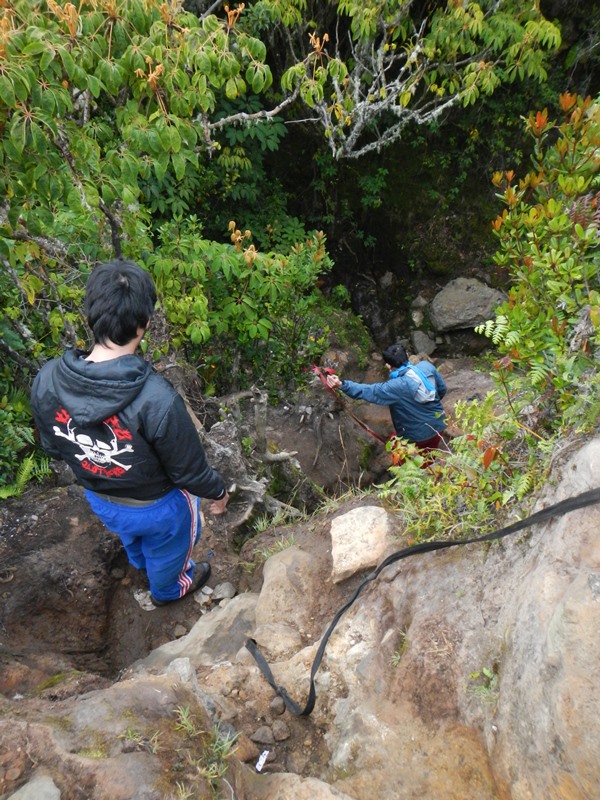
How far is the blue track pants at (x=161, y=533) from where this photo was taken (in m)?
2.83

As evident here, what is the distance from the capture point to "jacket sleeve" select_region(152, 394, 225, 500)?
2361mm

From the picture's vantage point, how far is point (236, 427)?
14.5ft

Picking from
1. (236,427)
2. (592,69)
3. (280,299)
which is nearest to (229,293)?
(280,299)

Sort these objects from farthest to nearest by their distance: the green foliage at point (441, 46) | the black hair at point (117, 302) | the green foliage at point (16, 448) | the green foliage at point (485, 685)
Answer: the green foliage at point (441, 46) → the green foliage at point (16, 448) → the black hair at point (117, 302) → the green foliage at point (485, 685)

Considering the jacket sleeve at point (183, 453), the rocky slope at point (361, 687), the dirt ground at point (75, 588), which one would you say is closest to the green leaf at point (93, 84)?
the jacket sleeve at point (183, 453)

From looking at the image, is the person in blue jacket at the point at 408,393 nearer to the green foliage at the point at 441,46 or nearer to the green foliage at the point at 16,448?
the green foliage at the point at 16,448

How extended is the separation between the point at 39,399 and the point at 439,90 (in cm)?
608

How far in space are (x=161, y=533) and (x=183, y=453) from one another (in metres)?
0.73

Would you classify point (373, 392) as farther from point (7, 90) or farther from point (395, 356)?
point (7, 90)

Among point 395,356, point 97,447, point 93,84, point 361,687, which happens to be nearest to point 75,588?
point 97,447

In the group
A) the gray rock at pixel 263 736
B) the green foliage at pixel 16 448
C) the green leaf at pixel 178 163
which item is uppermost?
the green leaf at pixel 178 163

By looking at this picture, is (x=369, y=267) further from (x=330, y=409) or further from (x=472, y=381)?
(x=330, y=409)

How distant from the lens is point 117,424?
2.30 meters

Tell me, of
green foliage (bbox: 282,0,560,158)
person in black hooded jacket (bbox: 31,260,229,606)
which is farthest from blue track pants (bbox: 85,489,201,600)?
green foliage (bbox: 282,0,560,158)
